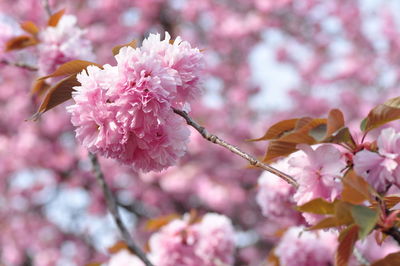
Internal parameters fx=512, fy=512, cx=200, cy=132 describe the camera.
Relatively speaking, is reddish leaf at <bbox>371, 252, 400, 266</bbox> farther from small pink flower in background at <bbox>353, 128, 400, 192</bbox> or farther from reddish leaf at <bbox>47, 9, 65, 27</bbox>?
reddish leaf at <bbox>47, 9, 65, 27</bbox>

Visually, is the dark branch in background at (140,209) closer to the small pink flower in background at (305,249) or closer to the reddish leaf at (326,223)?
the small pink flower in background at (305,249)

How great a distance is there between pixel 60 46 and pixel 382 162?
4.21 feet

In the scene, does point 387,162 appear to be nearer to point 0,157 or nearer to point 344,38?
point 0,157

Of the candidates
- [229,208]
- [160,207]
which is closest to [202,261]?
[229,208]

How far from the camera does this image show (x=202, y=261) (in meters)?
1.99

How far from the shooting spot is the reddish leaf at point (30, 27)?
73.3 inches

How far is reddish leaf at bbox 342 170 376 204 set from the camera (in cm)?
84

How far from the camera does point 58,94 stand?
3.57 feet

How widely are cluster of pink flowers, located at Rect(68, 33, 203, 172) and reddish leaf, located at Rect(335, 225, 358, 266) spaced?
393 millimetres

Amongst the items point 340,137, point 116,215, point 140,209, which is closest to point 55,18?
point 116,215

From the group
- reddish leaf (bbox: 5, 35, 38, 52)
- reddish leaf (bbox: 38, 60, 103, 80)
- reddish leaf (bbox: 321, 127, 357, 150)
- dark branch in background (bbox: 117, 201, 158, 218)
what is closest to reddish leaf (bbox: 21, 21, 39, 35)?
reddish leaf (bbox: 5, 35, 38, 52)

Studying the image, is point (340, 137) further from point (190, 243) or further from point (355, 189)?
point (190, 243)

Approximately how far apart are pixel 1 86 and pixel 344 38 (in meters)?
5.14

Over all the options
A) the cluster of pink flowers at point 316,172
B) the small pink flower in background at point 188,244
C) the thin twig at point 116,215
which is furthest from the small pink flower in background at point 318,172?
the small pink flower in background at point 188,244
